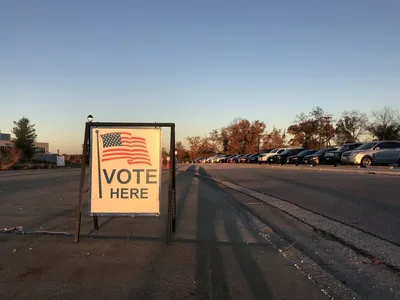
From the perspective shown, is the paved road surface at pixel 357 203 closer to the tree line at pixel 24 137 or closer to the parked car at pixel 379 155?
the parked car at pixel 379 155

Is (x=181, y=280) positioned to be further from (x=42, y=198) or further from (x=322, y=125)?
(x=322, y=125)

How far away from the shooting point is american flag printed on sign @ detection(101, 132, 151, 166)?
625cm

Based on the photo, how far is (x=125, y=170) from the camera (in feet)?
20.6

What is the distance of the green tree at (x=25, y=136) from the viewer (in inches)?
2406

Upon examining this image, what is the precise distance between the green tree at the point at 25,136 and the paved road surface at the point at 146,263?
5866 cm

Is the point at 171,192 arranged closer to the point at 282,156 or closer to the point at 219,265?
the point at 219,265

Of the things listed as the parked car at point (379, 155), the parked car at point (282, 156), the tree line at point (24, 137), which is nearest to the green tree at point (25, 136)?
the tree line at point (24, 137)

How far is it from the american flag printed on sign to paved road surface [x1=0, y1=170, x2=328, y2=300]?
4.46 ft

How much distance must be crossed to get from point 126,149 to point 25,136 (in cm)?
6188

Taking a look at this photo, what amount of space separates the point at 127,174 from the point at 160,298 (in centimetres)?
271

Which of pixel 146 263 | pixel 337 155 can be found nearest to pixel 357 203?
pixel 146 263

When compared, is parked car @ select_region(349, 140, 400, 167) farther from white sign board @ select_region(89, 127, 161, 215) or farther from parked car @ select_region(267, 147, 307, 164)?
white sign board @ select_region(89, 127, 161, 215)

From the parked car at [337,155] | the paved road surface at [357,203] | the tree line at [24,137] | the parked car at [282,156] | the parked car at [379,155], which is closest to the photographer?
the paved road surface at [357,203]

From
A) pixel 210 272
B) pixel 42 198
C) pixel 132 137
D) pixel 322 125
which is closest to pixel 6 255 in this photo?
pixel 132 137
